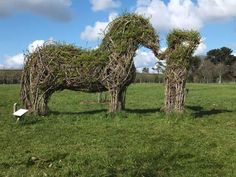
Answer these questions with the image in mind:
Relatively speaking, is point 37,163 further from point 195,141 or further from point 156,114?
point 156,114

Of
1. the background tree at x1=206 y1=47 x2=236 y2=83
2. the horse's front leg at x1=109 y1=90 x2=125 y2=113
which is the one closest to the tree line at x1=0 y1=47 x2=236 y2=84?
the background tree at x1=206 y1=47 x2=236 y2=83

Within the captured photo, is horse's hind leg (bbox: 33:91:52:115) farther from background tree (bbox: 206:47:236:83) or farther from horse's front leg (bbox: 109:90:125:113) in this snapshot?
background tree (bbox: 206:47:236:83)

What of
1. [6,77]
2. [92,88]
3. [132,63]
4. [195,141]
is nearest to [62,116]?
[92,88]

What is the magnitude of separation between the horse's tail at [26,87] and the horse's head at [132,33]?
4.03m

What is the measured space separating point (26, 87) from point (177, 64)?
736 cm

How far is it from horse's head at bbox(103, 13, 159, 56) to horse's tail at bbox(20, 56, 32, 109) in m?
4.03

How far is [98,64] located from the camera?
68.1ft

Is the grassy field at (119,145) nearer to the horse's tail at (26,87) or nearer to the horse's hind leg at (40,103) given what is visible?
the horse's hind leg at (40,103)

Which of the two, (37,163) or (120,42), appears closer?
(37,163)

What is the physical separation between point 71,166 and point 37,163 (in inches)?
41.2

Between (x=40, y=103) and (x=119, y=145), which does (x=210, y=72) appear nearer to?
(x=40, y=103)

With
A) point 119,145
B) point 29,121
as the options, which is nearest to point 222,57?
point 29,121

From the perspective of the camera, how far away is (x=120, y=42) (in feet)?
68.7

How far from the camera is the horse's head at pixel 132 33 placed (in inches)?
825
